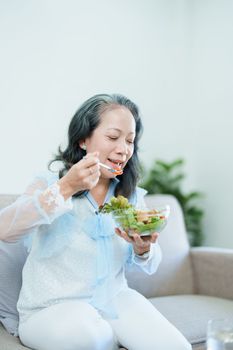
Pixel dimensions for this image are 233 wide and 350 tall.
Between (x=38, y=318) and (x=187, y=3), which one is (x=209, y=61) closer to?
(x=187, y=3)

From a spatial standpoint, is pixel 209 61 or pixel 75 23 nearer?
pixel 75 23

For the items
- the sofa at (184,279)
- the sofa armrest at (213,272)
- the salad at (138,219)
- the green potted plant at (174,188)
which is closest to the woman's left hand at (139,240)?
the salad at (138,219)

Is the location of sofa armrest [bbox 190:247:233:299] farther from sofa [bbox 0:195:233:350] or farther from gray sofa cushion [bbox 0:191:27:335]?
gray sofa cushion [bbox 0:191:27:335]

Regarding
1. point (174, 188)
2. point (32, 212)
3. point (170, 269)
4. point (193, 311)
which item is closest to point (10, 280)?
point (32, 212)

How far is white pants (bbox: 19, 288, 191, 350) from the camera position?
1.45 m

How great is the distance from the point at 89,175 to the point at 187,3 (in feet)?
8.63

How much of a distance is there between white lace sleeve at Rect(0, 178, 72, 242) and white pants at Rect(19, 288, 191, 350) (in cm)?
28

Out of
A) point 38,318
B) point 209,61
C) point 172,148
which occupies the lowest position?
point 38,318

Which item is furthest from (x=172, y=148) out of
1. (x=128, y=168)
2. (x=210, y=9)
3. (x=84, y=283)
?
(x=84, y=283)

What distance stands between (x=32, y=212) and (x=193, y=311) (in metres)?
0.92

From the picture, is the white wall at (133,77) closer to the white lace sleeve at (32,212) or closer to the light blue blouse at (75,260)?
the light blue blouse at (75,260)

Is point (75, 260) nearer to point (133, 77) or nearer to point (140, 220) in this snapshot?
point (140, 220)

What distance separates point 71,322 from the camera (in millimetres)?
1468

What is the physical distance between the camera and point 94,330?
4.82ft
